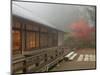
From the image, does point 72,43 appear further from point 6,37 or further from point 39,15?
point 6,37

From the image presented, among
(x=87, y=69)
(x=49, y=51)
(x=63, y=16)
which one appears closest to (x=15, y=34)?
(x=49, y=51)

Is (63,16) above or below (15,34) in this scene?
above

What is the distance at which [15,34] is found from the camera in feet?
7.88

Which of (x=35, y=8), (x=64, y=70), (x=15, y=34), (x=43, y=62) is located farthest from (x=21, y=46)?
(x=64, y=70)

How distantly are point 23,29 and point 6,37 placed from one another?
A: 238 mm

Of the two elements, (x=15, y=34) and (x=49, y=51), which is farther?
(x=49, y=51)

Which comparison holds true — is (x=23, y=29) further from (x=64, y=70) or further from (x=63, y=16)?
(x=64, y=70)

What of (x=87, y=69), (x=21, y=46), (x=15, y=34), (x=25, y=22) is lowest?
(x=87, y=69)

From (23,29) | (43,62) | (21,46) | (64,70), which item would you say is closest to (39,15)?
(23,29)

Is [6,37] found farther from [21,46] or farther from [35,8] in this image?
[35,8]

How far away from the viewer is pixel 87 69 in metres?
2.73

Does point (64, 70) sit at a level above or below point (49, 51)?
below

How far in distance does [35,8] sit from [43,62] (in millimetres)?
733

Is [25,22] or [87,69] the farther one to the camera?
[87,69]
